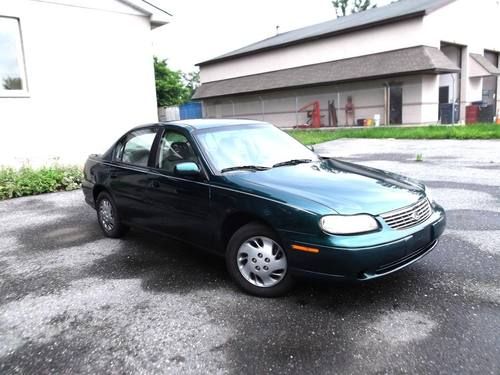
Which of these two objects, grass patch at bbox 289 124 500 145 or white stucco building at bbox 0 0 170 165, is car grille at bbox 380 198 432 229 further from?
grass patch at bbox 289 124 500 145

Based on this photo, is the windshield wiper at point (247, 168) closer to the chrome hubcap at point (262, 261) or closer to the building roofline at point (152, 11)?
the chrome hubcap at point (262, 261)

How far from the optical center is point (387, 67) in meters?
22.2

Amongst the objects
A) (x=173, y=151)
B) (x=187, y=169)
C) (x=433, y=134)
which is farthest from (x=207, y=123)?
(x=433, y=134)

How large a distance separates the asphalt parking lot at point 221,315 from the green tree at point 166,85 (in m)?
39.6

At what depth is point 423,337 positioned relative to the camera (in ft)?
9.49

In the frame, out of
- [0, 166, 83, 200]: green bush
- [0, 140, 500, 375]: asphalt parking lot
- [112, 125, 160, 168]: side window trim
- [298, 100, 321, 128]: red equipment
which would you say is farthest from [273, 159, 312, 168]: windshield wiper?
[298, 100, 321, 128]: red equipment

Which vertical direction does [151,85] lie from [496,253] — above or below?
above

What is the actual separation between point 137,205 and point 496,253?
3.83m

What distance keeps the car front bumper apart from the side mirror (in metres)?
1.10

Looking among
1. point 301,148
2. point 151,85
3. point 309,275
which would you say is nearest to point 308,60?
point 151,85

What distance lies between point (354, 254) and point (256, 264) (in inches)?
34.0

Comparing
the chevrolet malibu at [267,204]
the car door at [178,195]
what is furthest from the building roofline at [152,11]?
the car door at [178,195]

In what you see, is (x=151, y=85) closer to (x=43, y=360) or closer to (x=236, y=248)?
(x=236, y=248)

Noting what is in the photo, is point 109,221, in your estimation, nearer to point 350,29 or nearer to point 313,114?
A: point 313,114
